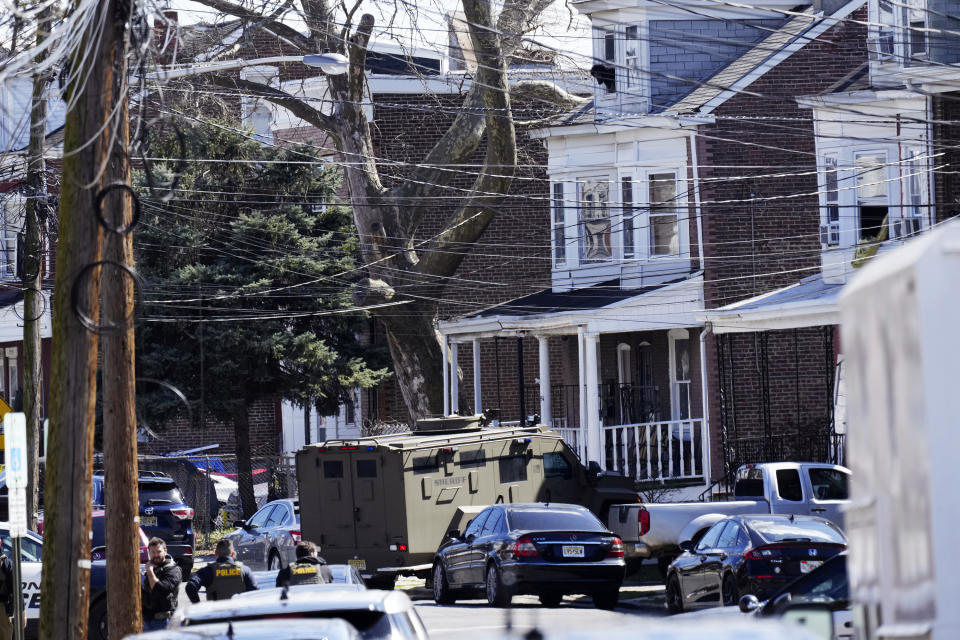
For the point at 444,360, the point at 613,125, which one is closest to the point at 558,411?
the point at 444,360

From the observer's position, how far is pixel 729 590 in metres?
16.8

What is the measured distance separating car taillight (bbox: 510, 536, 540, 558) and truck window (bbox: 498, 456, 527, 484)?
4528 mm

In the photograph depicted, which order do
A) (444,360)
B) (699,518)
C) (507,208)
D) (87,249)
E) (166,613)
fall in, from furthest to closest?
(507,208)
(444,360)
(699,518)
(166,613)
(87,249)

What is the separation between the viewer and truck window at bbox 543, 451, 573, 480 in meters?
24.6

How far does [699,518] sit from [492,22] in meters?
13.3

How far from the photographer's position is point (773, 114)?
31.0 meters

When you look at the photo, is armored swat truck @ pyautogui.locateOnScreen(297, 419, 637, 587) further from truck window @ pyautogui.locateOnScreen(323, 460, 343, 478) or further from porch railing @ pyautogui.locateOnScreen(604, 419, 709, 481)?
porch railing @ pyautogui.locateOnScreen(604, 419, 709, 481)

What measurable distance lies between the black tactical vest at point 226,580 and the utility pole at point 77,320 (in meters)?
3.16

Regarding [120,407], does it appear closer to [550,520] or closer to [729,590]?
[729,590]

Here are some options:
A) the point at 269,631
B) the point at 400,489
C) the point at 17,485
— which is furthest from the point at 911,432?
the point at 400,489

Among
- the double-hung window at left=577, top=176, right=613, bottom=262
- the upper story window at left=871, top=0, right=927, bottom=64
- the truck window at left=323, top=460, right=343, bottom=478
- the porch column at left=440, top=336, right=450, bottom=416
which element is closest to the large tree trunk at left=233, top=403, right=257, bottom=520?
the porch column at left=440, top=336, right=450, bottom=416

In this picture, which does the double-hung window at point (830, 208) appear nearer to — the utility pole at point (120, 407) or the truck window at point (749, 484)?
the truck window at point (749, 484)

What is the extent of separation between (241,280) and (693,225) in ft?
34.2

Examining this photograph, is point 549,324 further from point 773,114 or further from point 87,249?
point 87,249
